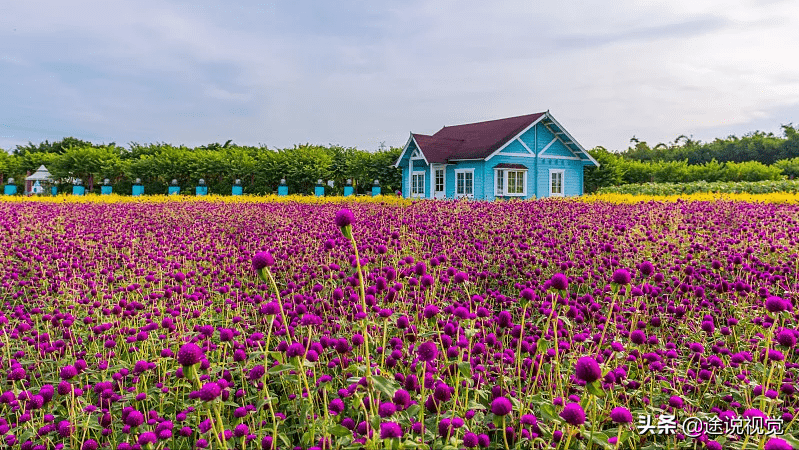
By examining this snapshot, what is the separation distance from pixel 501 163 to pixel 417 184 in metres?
5.16

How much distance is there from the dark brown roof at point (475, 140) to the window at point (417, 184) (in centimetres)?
173

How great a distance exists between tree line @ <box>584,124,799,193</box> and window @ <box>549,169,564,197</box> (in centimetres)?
693

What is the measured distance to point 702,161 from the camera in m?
60.8

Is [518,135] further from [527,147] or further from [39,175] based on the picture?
[39,175]

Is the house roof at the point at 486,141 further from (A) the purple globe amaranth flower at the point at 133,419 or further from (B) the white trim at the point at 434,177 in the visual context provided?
(A) the purple globe amaranth flower at the point at 133,419

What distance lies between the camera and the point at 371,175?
3403 cm

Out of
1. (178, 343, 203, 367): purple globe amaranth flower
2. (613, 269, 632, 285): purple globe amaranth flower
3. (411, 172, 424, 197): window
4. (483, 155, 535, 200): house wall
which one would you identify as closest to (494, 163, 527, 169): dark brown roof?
(483, 155, 535, 200): house wall

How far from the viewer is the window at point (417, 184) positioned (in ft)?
98.8

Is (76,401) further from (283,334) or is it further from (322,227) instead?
(322,227)

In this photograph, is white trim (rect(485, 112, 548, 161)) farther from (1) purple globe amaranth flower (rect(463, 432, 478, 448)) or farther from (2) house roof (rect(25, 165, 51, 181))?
(2) house roof (rect(25, 165, 51, 181))

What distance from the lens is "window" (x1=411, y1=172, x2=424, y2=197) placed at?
30.1 metres

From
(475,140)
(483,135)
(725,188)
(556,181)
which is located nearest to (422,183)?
(475,140)

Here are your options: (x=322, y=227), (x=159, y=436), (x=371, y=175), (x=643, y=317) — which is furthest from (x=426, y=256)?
(x=371, y=175)

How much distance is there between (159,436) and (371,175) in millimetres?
31975
